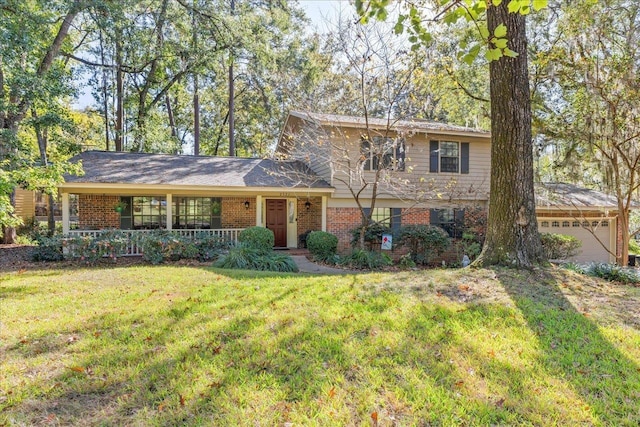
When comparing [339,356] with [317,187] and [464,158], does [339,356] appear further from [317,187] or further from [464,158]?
[464,158]

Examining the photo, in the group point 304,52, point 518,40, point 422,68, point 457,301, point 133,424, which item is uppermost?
point 304,52

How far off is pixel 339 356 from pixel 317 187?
9338 mm

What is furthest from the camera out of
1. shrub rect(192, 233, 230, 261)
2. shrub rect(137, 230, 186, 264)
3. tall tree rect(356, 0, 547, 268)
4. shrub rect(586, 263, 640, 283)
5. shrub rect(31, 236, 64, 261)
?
shrub rect(192, 233, 230, 261)

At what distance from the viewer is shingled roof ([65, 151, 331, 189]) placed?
1127 cm

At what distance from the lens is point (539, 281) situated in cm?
542

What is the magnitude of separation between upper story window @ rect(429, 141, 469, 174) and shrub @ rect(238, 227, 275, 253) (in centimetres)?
647

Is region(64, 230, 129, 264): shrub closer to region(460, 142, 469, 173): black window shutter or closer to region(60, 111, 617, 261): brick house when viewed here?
region(60, 111, 617, 261): brick house

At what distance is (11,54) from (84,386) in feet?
34.9

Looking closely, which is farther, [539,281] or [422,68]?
[422,68]

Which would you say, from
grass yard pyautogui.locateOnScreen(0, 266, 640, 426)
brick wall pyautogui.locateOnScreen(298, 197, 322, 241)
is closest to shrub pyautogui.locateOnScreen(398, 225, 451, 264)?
brick wall pyautogui.locateOnScreen(298, 197, 322, 241)

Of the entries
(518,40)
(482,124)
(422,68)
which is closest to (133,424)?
(518,40)

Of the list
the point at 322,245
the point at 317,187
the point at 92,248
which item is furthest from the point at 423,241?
the point at 92,248

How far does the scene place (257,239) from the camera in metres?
11.1

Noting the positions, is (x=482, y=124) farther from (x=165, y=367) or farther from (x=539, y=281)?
(x=165, y=367)
